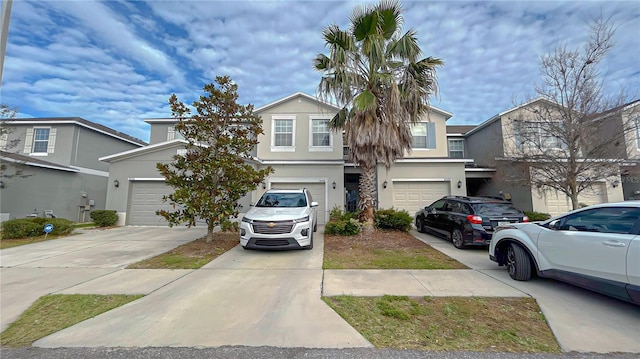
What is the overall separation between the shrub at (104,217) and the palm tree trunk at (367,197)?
11949 millimetres

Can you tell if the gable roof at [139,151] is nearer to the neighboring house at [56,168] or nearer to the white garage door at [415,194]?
the neighboring house at [56,168]

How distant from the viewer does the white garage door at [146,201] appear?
1318cm

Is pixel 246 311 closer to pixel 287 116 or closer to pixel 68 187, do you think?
pixel 287 116

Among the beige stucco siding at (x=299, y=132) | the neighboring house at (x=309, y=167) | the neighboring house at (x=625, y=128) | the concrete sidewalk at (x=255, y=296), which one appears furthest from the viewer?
the beige stucco siding at (x=299, y=132)

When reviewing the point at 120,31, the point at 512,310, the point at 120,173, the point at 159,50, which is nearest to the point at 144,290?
the point at 512,310

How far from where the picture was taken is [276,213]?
7.64m

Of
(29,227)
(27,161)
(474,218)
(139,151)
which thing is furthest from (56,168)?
(474,218)

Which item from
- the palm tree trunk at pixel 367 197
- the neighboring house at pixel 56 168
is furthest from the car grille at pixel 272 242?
the neighboring house at pixel 56 168

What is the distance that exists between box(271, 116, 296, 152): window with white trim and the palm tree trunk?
5.68 meters

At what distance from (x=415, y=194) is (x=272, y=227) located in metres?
9.61

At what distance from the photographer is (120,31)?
855 cm

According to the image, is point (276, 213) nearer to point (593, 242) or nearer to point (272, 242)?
point (272, 242)

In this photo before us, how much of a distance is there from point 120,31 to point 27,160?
423 inches

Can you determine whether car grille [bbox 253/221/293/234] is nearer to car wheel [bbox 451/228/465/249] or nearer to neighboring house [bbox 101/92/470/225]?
car wheel [bbox 451/228/465/249]
